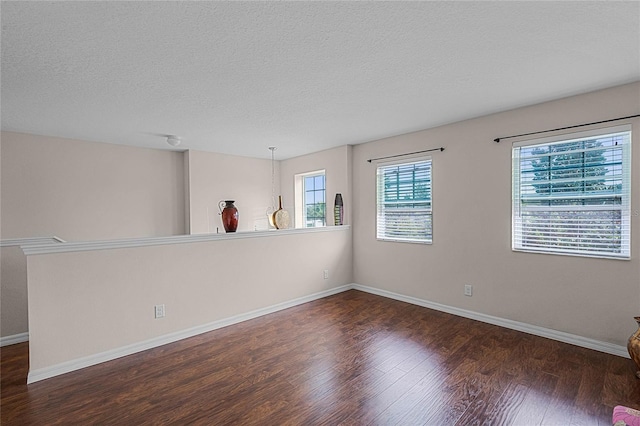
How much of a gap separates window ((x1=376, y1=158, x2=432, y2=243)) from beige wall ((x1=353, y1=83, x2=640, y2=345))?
119 millimetres

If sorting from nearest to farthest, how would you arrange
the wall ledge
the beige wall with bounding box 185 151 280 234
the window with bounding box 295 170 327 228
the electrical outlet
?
the wall ledge
the electrical outlet
the beige wall with bounding box 185 151 280 234
the window with bounding box 295 170 327 228

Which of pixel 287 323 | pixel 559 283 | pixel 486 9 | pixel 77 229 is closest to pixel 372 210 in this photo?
pixel 287 323

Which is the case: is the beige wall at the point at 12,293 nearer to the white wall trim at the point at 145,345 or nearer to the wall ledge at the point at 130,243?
the wall ledge at the point at 130,243

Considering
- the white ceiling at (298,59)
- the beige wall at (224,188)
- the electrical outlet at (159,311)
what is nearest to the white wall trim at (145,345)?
the electrical outlet at (159,311)

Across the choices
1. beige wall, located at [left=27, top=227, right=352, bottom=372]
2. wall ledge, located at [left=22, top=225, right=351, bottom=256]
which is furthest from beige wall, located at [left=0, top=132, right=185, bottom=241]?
beige wall, located at [left=27, top=227, right=352, bottom=372]

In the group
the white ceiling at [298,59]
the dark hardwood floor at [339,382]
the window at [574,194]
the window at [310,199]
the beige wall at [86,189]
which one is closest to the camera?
the white ceiling at [298,59]

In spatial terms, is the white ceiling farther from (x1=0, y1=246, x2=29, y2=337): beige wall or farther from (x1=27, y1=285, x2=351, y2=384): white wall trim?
(x1=27, y1=285, x2=351, y2=384): white wall trim

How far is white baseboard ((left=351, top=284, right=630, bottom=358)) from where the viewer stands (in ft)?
8.75

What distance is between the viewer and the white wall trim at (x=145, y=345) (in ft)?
7.94

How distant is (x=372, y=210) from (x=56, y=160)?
14.6 ft

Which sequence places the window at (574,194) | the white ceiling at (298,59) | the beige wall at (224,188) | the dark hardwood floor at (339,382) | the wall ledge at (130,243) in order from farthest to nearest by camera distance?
the beige wall at (224,188)
the window at (574,194)
the wall ledge at (130,243)
the dark hardwood floor at (339,382)
the white ceiling at (298,59)

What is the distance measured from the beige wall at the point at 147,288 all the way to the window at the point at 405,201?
1281 millimetres

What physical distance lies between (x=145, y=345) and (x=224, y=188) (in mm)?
3048

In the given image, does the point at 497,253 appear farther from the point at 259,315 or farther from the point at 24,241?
the point at 24,241
